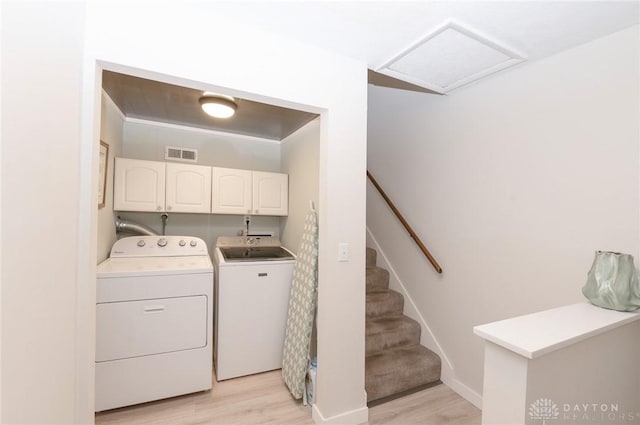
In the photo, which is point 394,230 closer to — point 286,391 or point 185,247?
point 286,391

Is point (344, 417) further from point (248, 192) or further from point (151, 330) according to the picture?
point (248, 192)

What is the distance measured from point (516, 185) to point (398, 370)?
1622mm

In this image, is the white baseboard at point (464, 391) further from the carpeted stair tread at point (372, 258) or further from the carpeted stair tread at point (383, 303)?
the carpeted stair tread at point (372, 258)

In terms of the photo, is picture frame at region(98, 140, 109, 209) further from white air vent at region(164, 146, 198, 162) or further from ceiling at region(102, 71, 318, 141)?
white air vent at region(164, 146, 198, 162)

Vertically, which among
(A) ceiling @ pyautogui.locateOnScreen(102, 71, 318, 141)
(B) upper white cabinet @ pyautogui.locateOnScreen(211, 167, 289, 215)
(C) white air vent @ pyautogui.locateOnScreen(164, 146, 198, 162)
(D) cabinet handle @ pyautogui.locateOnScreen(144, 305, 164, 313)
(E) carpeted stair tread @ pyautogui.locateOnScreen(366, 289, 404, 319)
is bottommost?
(E) carpeted stair tread @ pyautogui.locateOnScreen(366, 289, 404, 319)

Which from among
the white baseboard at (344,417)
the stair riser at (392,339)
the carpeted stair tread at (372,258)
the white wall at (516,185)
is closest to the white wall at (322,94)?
the white baseboard at (344,417)

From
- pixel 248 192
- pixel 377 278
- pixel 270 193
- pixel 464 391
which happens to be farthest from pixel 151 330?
pixel 464 391

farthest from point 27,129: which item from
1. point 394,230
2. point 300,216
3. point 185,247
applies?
point 394,230

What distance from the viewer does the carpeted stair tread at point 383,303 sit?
8.49 feet

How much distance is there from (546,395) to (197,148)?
344 centimetres

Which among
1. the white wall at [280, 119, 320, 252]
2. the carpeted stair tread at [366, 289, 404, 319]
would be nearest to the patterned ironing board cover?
the white wall at [280, 119, 320, 252]

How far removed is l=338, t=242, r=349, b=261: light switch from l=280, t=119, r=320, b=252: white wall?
680 millimetres

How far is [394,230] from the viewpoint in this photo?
9.39ft

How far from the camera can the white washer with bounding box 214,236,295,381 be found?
7.47 feet
